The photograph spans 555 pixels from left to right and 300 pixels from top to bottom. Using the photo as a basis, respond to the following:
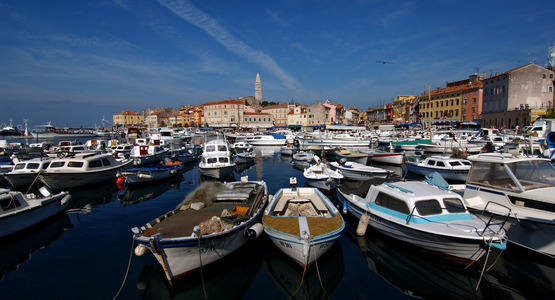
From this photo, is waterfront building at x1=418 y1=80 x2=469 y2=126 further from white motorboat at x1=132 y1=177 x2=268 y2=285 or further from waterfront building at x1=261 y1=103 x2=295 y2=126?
white motorboat at x1=132 y1=177 x2=268 y2=285

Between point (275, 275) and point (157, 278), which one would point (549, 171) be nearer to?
point (275, 275)

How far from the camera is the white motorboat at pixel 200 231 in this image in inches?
279

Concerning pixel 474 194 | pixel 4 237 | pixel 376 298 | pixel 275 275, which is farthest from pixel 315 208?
pixel 4 237

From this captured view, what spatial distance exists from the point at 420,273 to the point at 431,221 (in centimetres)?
167

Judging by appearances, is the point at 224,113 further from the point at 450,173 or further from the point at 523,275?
the point at 523,275

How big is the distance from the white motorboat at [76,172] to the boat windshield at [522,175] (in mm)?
23920

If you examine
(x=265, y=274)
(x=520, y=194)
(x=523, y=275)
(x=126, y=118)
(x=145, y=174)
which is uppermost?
(x=126, y=118)

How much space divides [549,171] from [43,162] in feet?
96.1

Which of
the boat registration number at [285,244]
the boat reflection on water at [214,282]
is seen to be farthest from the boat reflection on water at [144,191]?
the boat registration number at [285,244]

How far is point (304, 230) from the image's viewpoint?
8.08 meters

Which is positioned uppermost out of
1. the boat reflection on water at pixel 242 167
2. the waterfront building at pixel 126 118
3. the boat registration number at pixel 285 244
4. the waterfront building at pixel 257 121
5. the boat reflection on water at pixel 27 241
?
Result: the waterfront building at pixel 126 118

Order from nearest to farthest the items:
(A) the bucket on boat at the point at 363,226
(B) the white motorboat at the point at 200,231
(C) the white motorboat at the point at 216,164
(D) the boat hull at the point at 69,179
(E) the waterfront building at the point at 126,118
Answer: (B) the white motorboat at the point at 200,231
(A) the bucket on boat at the point at 363,226
(D) the boat hull at the point at 69,179
(C) the white motorboat at the point at 216,164
(E) the waterfront building at the point at 126,118

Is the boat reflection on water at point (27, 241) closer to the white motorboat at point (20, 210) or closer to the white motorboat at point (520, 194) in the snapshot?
the white motorboat at point (20, 210)

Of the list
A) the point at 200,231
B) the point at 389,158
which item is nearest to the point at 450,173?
the point at 389,158
